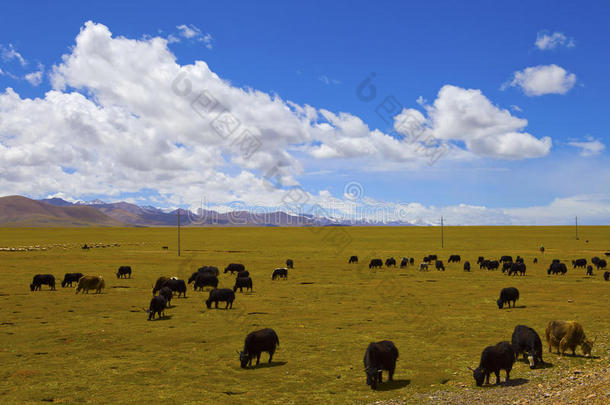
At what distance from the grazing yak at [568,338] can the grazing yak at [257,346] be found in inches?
390

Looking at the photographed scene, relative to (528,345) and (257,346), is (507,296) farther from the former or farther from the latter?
(257,346)

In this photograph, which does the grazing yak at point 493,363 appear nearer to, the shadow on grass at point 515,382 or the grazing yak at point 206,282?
the shadow on grass at point 515,382

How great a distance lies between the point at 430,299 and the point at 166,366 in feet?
62.6

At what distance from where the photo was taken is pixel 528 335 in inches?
578

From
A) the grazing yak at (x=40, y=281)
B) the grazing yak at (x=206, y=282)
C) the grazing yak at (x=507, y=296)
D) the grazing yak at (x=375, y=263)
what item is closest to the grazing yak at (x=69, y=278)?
the grazing yak at (x=40, y=281)

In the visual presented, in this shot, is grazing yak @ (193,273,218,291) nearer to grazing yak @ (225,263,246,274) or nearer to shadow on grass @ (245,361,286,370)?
grazing yak @ (225,263,246,274)

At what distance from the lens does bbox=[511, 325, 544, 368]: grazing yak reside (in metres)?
14.3

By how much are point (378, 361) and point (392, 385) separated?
0.82 meters

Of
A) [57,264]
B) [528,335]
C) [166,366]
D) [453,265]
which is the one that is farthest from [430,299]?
[57,264]

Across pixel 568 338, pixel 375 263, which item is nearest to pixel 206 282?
pixel 375 263

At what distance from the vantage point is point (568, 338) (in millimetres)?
15344

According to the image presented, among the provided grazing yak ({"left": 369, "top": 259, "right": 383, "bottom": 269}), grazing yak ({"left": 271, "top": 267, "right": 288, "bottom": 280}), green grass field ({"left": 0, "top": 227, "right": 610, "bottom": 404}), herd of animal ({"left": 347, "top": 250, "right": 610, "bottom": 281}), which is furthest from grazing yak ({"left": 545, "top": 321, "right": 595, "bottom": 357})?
grazing yak ({"left": 369, "top": 259, "right": 383, "bottom": 269})

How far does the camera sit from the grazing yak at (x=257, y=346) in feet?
49.7

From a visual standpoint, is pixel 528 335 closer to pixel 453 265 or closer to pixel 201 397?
pixel 201 397
